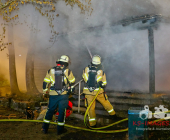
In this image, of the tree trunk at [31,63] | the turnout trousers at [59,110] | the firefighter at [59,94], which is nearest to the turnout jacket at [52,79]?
the firefighter at [59,94]

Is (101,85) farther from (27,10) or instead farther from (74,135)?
(27,10)

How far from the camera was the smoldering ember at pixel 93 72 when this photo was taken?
3869mm

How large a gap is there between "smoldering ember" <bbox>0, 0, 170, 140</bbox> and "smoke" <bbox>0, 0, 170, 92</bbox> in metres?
0.04

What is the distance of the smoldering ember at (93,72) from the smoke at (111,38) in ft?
0.14

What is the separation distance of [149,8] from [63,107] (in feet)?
18.8

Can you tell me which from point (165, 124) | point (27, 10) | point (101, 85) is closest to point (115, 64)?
point (101, 85)

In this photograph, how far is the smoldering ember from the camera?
3869mm

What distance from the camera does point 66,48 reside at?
31.5ft

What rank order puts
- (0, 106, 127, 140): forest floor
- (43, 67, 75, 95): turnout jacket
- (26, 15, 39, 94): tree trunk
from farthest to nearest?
(26, 15, 39, 94): tree trunk → (43, 67, 75, 95): turnout jacket → (0, 106, 127, 140): forest floor

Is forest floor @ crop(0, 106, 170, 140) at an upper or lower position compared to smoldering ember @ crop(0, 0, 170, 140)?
lower

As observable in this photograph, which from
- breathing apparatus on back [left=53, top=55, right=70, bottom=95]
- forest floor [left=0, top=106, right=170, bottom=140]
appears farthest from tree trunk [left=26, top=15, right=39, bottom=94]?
breathing apparatus on back [left=53, top=55, right=70, bottom=95]

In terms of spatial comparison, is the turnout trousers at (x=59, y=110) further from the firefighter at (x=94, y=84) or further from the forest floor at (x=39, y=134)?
the firefighter at (x=94, y=84)

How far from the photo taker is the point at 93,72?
13.8ft

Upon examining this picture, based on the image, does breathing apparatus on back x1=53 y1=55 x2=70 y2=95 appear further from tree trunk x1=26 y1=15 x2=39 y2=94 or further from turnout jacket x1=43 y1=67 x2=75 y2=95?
tree trunk x1=26 y1=15 x2=39 y2=94
